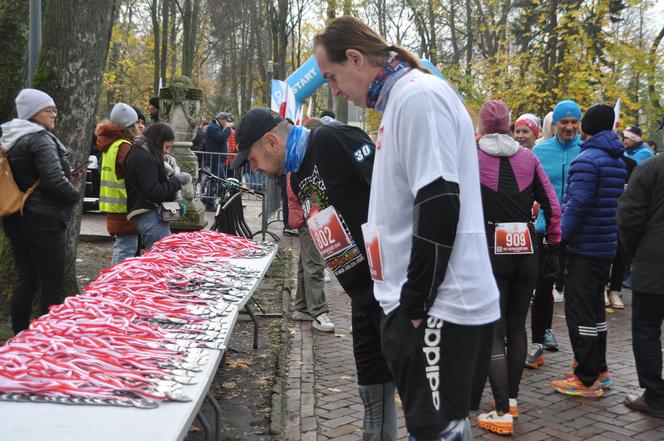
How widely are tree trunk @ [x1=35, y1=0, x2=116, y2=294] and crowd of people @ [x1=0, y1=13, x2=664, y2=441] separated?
34cm

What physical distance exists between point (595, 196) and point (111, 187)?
441cm

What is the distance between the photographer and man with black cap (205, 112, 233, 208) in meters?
16.7

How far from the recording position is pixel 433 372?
2311 millimetres

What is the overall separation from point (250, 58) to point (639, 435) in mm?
33676

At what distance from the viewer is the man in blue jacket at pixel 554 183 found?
627 cm

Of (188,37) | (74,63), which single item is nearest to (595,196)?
(74,63)

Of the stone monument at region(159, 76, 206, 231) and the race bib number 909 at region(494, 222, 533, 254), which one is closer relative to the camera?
the race bib number 909 at region(494, 222, 533, 254)

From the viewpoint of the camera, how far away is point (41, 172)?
5.45 meters

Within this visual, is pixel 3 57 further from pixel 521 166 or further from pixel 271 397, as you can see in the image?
pixel 521 166

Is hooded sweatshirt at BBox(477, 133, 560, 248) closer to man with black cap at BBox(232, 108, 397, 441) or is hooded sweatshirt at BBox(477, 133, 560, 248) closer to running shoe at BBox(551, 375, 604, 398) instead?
running shoe at BBox(551, 375, 604, 398)

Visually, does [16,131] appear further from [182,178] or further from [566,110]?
[566,110]

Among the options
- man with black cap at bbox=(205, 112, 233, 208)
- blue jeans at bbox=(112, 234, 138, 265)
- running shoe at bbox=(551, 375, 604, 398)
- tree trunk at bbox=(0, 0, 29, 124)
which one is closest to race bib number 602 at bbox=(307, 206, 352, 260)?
running shoe at bbox=(551, 375, 604, 398)

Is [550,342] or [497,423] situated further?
[550,342]

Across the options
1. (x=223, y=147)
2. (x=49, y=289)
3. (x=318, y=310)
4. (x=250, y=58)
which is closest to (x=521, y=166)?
(x=318, y=310)
